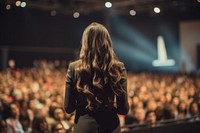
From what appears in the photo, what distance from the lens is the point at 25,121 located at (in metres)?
7.35

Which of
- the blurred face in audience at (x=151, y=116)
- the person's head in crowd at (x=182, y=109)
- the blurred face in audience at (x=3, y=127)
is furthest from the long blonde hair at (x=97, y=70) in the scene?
the person's head in crowd at (x=182, y=109)

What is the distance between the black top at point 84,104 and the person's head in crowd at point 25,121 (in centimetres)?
489

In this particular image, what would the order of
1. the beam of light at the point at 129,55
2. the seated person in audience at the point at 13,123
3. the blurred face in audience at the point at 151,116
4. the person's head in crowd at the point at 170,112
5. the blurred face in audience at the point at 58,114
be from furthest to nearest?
1. the beam of light at the point at 129,55
2. the person's head in crowd at the point at 170,112
3. the blurred face in audience at the point at 151,116
4. the blurred face in audience at the point at 58,114
5. the seated person in audience at the point at 13,123

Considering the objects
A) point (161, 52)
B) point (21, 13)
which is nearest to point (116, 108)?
point (21, 13)

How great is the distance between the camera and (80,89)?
242cm

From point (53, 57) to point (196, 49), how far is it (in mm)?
9367

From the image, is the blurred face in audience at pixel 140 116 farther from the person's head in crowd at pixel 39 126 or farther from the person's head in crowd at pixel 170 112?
the person's head in crowd at pixel 39 126

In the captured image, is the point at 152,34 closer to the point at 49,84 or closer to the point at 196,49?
the point at 196,49

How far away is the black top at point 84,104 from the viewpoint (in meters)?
2.43

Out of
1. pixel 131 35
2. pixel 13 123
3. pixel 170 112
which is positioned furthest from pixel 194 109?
pixel 131 35

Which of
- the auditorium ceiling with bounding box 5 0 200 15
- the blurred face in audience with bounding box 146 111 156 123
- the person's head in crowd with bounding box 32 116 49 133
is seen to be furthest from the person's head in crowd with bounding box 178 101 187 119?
the auditorium ceiling with bounding box 5 0 200 15

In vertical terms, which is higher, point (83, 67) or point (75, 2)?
point (75, 2)

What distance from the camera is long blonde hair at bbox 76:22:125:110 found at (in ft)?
7.94

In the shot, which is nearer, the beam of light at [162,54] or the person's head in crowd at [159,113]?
the person's head in crowd at [159,113]
